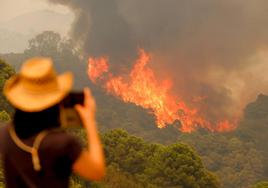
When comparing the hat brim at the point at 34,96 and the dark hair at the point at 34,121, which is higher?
the hat brim at the point at 34,96

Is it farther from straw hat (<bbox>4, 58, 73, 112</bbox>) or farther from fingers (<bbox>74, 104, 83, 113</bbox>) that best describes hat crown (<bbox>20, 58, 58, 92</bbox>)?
fingers (<bbox>74, 104, 83, 113</bbox>)

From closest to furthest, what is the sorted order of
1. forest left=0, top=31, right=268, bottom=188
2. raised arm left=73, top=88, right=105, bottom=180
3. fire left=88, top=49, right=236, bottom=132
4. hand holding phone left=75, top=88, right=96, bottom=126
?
raised arm left=73, top=88, right=105, bottom=180 → hand holding phone left=75, top=88, right=96, bottom=126 → forest left=0, top=31, right=268, bottom=188 → fire left=88, top=49, right=236, bottom=132

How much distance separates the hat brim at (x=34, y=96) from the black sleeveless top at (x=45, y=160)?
182 millimetres

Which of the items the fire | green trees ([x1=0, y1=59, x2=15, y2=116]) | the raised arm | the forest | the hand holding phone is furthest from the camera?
the fire

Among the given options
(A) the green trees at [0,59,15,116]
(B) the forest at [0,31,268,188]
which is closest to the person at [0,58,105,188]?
(B) the forest at [0,31,268,188]

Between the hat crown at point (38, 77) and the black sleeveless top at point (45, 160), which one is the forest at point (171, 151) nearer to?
the black sleeveless top at point (45, 160)

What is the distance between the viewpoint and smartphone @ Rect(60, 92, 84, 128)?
127 inches

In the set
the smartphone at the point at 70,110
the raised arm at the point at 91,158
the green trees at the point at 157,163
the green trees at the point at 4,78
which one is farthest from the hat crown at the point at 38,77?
the green trees at the point at 157,163

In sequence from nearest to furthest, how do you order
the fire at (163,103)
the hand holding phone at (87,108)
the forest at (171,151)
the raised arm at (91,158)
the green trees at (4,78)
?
the raised arm at (91,158), the hand holding phone at (87,108), the green trees at (4,78), the forest at (171,151), the fire at (163,103)

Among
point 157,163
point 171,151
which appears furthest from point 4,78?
point 171,151

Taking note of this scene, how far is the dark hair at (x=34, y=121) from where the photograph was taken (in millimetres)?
3145

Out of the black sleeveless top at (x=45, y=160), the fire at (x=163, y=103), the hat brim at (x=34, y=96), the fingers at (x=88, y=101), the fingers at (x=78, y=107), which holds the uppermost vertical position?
the fire at (x=163, y=103)

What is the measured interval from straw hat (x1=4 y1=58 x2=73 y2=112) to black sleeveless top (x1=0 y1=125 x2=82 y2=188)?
196 millimetres

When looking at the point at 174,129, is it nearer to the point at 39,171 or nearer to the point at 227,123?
the point at 227,123
